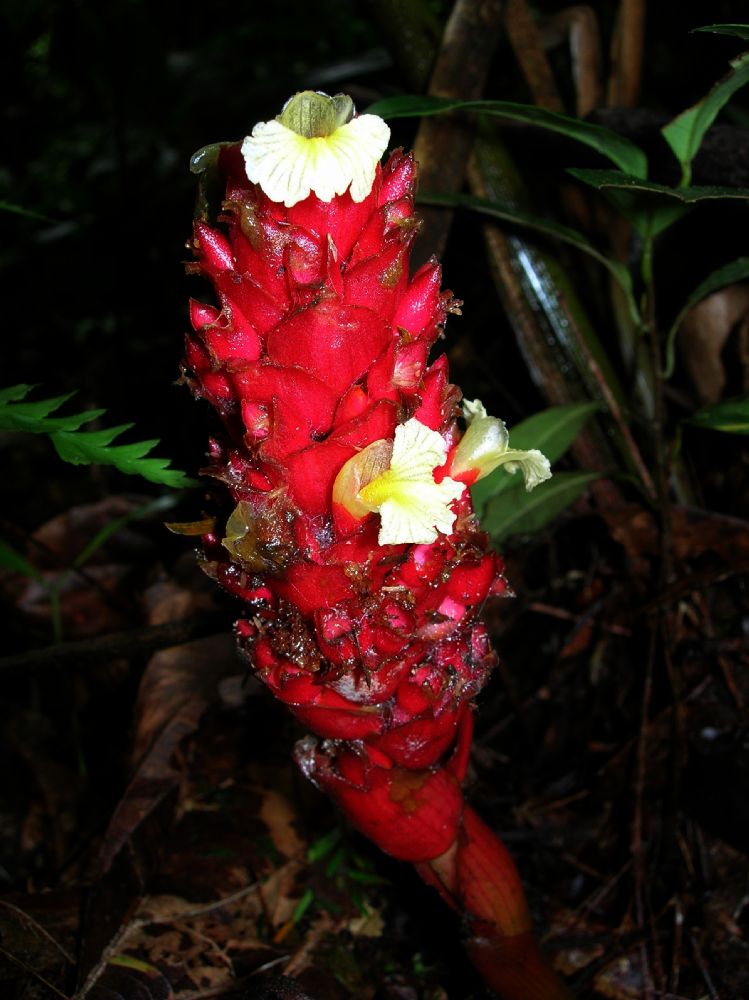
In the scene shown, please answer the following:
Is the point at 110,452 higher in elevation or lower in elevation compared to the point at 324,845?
higher

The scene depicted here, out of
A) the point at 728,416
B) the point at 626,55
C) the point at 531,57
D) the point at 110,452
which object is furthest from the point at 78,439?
the point at 626,55

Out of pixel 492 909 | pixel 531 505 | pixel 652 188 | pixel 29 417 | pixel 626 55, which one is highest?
pixel 626 55

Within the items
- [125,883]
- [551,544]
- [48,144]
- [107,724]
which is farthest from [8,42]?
[125,883]

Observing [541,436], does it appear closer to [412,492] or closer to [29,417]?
[412,492]

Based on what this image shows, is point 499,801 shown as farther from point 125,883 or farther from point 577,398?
point 577,398

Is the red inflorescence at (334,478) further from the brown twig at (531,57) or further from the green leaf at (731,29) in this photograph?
the brown twig at (531,57)

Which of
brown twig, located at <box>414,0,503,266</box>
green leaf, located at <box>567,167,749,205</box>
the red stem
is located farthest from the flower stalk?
brown twig, located at <box>414,0,503,266</box>

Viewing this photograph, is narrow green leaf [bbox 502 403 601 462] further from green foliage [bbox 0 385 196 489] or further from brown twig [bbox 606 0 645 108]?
brown twig [bbox 606 0 645 108]
